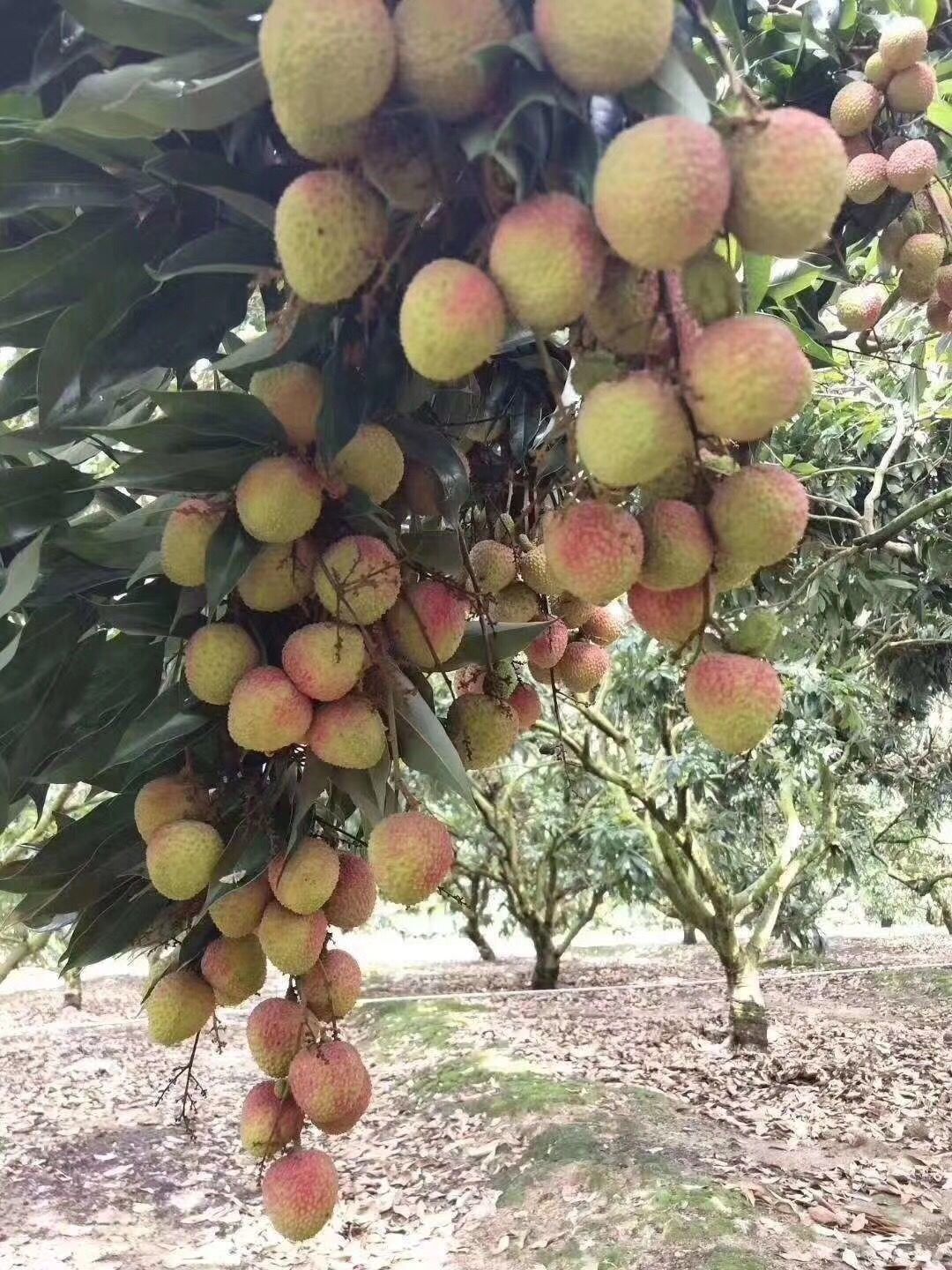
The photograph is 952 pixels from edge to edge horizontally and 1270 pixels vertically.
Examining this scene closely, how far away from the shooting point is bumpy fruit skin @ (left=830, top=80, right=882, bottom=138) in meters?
1.34

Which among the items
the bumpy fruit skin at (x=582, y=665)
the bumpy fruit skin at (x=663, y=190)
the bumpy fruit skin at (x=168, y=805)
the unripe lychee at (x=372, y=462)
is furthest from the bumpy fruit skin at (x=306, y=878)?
the bumpy fruit skin at (x=663, y=190)

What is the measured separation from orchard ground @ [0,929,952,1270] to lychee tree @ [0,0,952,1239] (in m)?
2.28

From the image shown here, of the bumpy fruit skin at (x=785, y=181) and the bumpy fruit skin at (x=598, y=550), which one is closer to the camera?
the bumpy fruit skin at (x=785, y=181)

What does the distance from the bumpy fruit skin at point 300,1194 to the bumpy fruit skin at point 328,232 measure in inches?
31.2

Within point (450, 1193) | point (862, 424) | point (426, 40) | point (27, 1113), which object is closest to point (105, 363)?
point (426, 40)

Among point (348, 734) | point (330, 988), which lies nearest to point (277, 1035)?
point (330, 988)

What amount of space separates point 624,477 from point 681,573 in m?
0.10

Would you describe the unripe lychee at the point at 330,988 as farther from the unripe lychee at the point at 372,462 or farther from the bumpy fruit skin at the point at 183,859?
the unripe lychee at the point at 372,462

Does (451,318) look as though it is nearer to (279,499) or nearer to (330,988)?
(279,499)

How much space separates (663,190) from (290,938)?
681mm

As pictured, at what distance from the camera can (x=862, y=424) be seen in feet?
14.2

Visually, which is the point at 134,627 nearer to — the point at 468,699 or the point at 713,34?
the point at 468,699

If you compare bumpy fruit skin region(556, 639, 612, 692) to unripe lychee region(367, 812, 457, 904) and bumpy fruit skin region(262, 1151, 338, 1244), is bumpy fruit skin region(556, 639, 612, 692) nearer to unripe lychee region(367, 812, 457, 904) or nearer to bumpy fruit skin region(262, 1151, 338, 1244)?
unripe lychee region(367, 812, 457, 904)

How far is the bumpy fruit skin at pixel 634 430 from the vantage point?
0.58 metres
